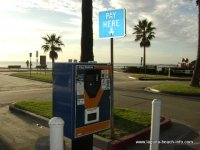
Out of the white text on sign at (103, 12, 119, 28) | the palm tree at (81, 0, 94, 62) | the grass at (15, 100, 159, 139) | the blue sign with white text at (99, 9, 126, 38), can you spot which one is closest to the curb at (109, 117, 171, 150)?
the grass at (15, 100, 159, 139)

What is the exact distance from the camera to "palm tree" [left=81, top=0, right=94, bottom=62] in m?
7.33

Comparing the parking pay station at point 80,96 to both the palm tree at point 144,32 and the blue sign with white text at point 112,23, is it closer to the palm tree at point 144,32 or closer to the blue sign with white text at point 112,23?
the blue sign with white text at point 112,23

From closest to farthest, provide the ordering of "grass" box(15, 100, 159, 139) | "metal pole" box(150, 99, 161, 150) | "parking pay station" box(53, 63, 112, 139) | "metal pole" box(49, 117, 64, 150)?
"metal pole" box(49, 117, 64, 150)
"parking pay station" box(53, 63, 112, 139)
"metal pole" box(150, 99, 161, 150)
"grass" box(15, 100, 159, 139)

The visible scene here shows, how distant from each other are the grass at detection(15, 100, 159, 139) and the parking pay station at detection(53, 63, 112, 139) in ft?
6.14

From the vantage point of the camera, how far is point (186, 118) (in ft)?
38.1

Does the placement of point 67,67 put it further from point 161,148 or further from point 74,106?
point 161,148

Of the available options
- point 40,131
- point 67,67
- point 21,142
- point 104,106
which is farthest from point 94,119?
point 40,131

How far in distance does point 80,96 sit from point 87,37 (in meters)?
1.97

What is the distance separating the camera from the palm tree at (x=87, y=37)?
7.33 m

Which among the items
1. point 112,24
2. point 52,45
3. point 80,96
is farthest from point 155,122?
point 52,45

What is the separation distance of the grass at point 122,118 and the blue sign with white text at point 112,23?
2.44 meters

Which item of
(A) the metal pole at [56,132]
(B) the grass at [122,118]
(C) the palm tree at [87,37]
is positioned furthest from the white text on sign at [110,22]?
(A) the metal pole at [56,132]

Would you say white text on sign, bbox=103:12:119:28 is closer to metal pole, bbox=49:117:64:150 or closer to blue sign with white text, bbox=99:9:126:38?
blue sign with white text, bbox=99:9:126:38

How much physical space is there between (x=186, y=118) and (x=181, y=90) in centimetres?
835
